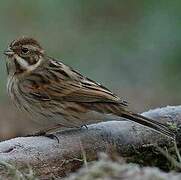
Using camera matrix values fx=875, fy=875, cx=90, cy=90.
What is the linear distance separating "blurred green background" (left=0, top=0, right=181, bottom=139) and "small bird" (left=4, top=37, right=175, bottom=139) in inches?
118

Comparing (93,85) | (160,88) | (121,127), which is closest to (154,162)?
(121,127)

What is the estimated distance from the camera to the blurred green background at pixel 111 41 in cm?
1192

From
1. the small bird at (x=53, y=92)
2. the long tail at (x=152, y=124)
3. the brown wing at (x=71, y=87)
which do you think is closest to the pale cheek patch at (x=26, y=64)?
the small bird at (x=53, y=92)

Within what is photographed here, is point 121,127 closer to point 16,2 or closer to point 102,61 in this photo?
point 102,61

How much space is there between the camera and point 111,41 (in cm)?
1371

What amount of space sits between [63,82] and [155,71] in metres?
5.90

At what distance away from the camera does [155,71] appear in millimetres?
12688

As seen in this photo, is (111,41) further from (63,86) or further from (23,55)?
(63,86)

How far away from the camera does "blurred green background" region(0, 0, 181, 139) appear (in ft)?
39.1

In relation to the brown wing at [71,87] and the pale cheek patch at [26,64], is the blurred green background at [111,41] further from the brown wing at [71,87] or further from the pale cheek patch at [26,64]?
the brown wing at [71,87]

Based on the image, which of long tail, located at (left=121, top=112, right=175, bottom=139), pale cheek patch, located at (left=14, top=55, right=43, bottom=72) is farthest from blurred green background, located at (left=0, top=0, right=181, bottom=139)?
long tail, located at (left=121, top=112, right=175, bottom=139)

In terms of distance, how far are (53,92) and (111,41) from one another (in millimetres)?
6912

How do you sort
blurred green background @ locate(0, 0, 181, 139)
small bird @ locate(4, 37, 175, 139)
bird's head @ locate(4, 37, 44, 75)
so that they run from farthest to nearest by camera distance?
blurred green background @ locate(0, 0, 181, 139) < bird's head @ locate(4, 37, 44, 75) < small bird @ locate(4, 37, 175, 139)

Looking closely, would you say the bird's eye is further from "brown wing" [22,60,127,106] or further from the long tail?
the long tail
